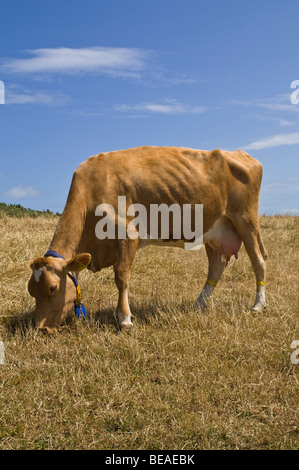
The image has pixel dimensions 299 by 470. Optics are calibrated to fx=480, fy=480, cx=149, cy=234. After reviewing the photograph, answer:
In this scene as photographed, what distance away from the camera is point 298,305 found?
20.2 feet

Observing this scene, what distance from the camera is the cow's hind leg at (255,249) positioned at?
20.4ft

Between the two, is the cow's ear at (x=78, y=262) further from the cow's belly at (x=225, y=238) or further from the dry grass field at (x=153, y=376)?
the cow's belly at (x=225, y=238)

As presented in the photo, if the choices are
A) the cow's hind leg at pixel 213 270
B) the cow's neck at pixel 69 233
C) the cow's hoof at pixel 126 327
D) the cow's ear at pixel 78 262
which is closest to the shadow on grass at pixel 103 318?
the cow's hoof at pixel 126 327

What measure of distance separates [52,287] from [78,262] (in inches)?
14.1

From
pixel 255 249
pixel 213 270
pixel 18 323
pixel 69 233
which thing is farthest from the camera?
pixel 213 270

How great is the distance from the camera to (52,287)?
4.80m

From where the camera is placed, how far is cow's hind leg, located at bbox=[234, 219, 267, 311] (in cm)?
621

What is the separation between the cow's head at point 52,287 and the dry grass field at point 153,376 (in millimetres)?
191

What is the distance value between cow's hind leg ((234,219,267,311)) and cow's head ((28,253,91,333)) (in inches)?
92.1

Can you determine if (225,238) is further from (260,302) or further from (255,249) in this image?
(260,302)

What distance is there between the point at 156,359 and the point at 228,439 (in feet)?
4.32

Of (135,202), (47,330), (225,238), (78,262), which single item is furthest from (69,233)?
(225,238)

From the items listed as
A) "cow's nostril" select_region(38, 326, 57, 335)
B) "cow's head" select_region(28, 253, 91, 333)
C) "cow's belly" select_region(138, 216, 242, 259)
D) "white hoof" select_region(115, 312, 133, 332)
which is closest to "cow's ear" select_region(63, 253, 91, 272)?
"cow's head" select_region(28, 253, 91, 333)

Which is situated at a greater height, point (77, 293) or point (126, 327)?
point (77, 293)
